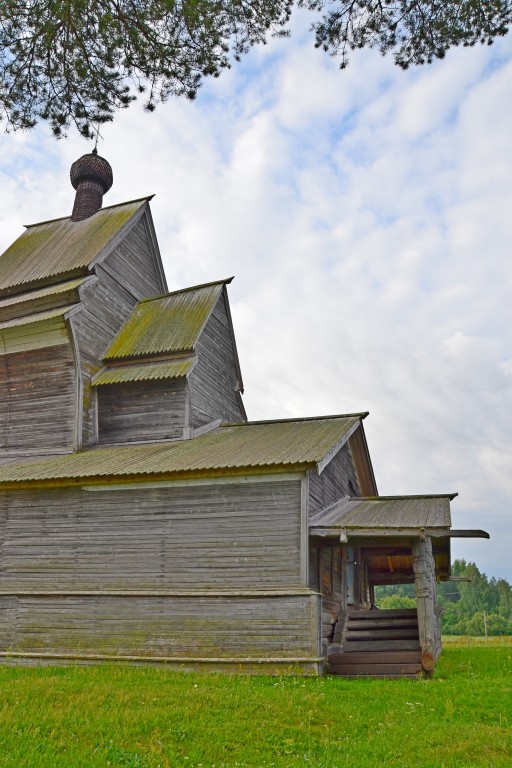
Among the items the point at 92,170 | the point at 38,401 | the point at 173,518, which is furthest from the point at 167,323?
the point at 92,170

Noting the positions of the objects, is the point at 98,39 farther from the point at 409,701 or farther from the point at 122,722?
the point at 409,701

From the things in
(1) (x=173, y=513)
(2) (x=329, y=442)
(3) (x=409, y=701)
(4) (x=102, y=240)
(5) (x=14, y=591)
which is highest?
(4) (x=102, y=240)

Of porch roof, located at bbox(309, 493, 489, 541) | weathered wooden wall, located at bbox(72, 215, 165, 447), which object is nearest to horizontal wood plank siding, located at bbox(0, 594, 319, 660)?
porch roof, located at bbox(309, 493, 489, 541)

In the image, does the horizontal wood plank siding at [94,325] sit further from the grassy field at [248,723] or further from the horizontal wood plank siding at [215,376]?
the grassy field at [248,723]

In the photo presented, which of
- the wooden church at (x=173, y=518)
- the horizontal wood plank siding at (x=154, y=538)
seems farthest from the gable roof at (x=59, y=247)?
the horizontal wood plank siding at (x=154, y=538)

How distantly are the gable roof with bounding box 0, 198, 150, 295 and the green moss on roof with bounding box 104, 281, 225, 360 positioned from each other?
8.56 ft

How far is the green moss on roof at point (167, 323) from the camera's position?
20219 mm

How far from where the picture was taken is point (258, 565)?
537 inches

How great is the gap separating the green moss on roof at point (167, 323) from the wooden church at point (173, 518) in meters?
0.09

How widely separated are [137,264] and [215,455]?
441 inches

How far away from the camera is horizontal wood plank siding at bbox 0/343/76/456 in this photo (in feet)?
62.9

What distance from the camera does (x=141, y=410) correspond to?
1953cm

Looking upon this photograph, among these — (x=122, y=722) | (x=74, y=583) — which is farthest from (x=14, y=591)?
(x=122, y=722)

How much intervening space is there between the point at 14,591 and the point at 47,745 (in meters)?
8.46
